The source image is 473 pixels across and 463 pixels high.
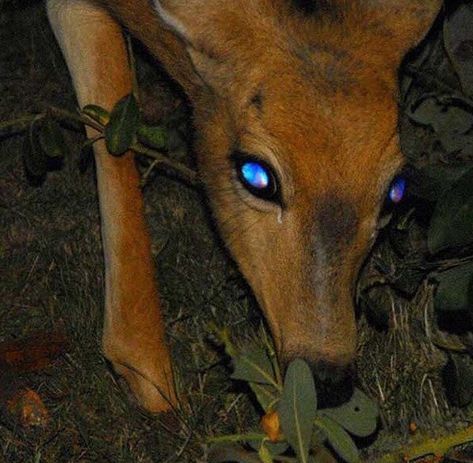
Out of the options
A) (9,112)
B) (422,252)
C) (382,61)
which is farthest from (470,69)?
(9,112)

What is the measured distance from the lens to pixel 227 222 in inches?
152

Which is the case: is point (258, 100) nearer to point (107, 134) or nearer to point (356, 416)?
point (107, 134)

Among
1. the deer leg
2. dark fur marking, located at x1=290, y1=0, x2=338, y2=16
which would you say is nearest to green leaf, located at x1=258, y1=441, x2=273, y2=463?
the deer leg

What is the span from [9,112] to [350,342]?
2.43 meters

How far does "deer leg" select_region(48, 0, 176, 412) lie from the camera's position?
415cm

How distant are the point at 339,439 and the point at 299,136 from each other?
751 millimetres

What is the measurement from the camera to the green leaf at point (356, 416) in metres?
3.38

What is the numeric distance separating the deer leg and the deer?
1.21 ft

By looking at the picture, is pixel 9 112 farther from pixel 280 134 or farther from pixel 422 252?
pixel 280 134

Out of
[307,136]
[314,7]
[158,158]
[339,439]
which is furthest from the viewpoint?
[158,158]

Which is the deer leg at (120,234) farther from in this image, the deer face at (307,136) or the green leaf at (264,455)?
the green leaf at (264,455)

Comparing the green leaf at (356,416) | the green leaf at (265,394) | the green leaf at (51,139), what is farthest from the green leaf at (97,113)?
the green leaf at (356,416)

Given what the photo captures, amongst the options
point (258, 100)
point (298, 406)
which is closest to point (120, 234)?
point (258, 100)

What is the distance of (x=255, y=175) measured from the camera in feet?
11.9
